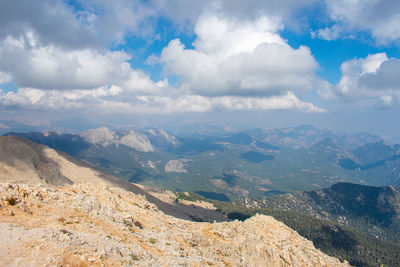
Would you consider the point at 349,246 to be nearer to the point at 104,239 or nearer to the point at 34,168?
the point at 104,239

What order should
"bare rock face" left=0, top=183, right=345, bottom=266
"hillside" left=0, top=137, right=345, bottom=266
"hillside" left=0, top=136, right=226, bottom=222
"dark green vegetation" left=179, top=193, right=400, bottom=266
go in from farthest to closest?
"dark green vegetation" left=179, top=193, right=400, bottom=266
"hillside" left=0, top=136, right=226, bottom=222
"hillside" left=0, top=137, right=345, bottom=266
"bare rock face" left=0, top=183, right=345, bottom=266

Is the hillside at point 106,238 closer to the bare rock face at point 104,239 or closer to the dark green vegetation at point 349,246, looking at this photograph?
the bare rock face at point 104,239

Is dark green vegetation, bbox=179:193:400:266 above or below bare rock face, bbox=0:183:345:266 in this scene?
below

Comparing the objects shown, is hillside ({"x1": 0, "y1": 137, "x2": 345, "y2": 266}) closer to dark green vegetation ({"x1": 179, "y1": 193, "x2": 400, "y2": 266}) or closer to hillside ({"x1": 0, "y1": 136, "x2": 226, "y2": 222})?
hillside ({"x1": 0, "y1": 136, "x2": 226, "y2": 222})

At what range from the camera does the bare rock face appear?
19531mm

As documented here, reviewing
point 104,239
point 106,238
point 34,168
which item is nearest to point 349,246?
point 106,238

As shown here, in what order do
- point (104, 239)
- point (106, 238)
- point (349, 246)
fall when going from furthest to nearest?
point (349, 246), point (106, 238), point (104, 239)

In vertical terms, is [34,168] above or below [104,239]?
below

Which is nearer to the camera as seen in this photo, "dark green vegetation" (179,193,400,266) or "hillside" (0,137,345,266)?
"hillside" (0,137,345,266)

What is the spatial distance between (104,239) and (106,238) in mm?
676

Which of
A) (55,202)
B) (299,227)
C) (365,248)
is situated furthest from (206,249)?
(365,248)

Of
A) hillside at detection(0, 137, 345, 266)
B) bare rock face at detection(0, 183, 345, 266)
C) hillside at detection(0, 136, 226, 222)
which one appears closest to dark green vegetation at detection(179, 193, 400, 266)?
hillside at detection(0, 136, 226, 222)

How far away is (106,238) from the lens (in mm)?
25797

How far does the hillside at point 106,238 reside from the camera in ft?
64.4
